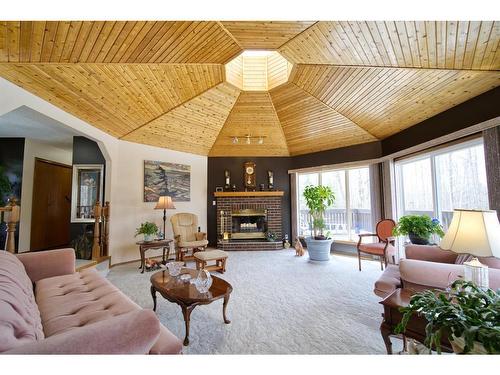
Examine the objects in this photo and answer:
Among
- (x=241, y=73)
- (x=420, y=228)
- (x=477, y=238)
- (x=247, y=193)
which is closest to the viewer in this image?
(x=477, y=238)

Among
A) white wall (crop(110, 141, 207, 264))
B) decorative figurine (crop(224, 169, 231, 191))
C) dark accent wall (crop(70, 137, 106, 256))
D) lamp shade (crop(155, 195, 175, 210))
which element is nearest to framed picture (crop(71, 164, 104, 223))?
dark accent wall (crop(70, 137, 106, 256))

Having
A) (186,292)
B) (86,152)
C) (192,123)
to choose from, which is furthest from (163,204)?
(186,292)

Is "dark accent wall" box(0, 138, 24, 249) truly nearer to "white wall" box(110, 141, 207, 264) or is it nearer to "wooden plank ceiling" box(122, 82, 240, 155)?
"white wall" box(110, 141, 207, 264)

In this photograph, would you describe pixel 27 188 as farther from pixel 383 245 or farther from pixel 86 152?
pixel 383 245

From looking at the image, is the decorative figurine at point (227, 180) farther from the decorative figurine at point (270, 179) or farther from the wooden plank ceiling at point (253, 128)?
the decorative figurine at point (270, 179)

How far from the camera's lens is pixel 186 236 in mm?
4961

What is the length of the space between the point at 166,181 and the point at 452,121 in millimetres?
5654

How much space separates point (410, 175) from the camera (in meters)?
4.38

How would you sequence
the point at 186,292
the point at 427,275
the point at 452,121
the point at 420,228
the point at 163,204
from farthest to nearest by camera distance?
the point at 163,204, the point at 452,121, the point at 420,228, the point at 186,292, the point at 427,275
